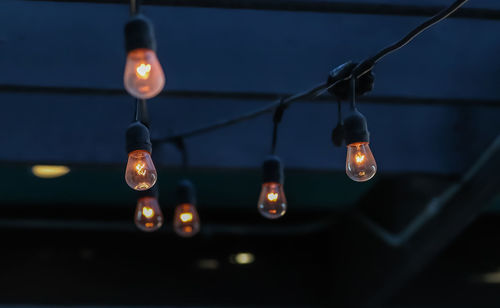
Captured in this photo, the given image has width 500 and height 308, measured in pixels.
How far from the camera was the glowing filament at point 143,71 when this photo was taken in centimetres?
190

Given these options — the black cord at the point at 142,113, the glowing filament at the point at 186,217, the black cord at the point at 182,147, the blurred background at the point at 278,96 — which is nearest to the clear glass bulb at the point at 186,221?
the glowing filament at the point at 186,217

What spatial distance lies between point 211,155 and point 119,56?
101 cm

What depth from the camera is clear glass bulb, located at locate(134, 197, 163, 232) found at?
129 inches

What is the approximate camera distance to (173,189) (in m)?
6.66

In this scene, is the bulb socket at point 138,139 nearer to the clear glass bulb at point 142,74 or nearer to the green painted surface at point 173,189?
the clear glass bulb at point 142,74

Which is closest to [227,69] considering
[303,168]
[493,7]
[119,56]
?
[119,56]

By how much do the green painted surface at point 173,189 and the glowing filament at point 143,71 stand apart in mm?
3887

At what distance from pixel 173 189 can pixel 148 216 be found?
3352 millimetres

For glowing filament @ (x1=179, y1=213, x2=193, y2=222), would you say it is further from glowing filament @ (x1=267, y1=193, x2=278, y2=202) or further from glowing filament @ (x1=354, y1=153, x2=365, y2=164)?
glowing filament @ (x1=354, y1=153, x2=365, y2=164)

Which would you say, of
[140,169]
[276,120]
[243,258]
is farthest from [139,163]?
[243,258]

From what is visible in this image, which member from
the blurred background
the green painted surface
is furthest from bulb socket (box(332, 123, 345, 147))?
the green painted surface

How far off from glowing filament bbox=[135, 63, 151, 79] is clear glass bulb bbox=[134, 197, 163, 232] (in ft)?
4.88

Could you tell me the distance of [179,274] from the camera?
7359mm

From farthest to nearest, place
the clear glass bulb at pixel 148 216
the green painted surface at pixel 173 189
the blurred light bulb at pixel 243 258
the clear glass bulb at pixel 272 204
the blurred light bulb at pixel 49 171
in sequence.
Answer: the blurred light bulb at pixel 243 258 < the green painted surface at pixel 173 189 < the blurred light bulb at pixel 49 171 < the clear glass bulb at pixel 148 216 < the clear glass bulb at pixel 272 204
